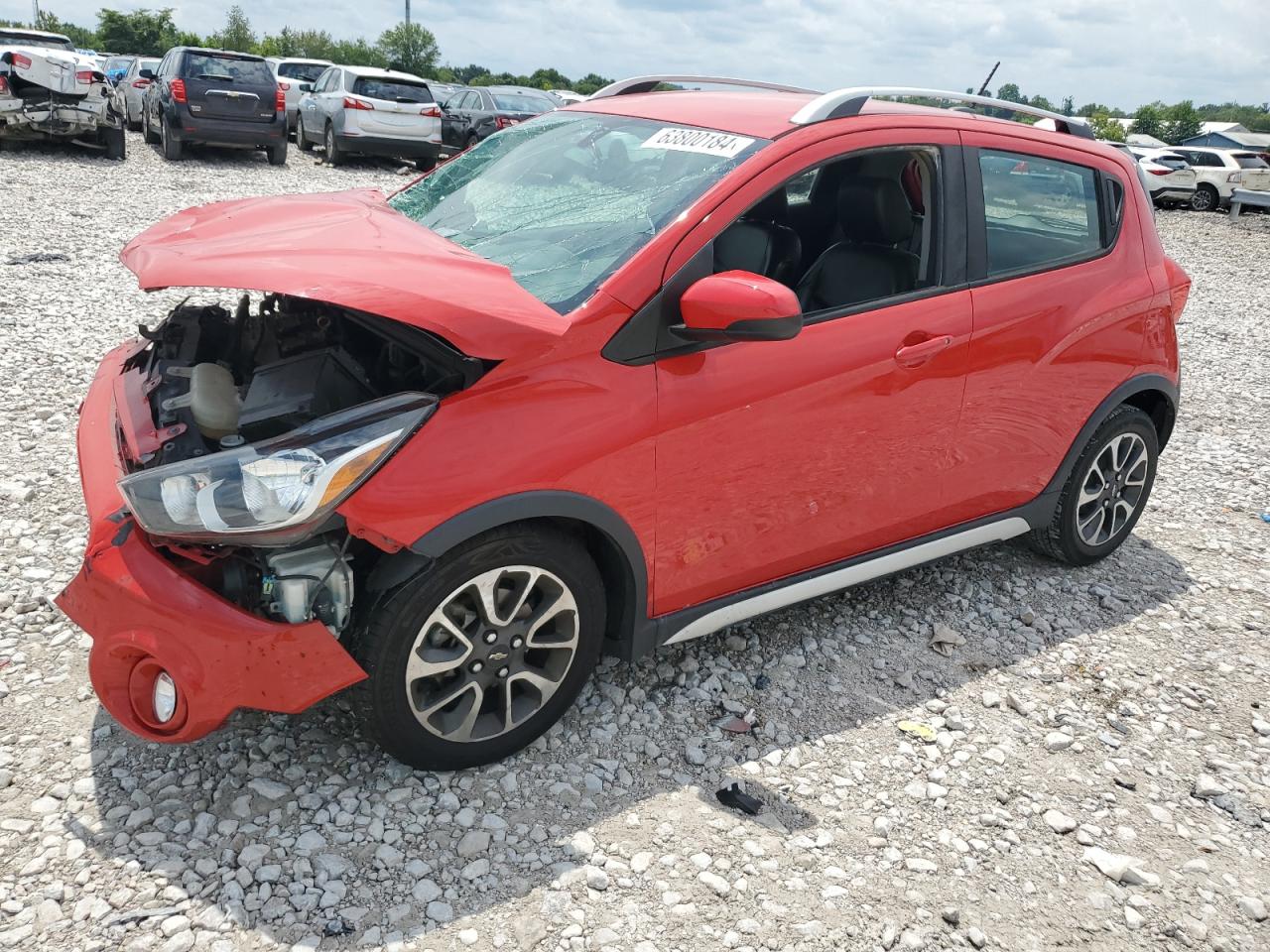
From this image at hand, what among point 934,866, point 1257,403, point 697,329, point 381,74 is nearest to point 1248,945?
point 934,866

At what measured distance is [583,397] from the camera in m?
2.84

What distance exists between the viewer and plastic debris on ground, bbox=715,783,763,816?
3.05 m

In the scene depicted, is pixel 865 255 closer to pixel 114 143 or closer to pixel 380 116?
pixel 114 143

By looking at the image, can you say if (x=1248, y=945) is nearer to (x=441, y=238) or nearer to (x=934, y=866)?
(x=934, y=866)

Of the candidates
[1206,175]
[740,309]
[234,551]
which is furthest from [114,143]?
[1206,175]

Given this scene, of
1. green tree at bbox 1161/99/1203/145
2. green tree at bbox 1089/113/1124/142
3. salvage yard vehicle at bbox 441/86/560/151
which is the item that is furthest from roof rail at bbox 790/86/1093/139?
green tree at bbox 1161/99/1203/145

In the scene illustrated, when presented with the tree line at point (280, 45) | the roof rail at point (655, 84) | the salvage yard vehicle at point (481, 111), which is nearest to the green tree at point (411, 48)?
the tree line at point (280, 45)

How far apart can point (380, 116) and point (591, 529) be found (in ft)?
51.5

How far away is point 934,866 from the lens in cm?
290

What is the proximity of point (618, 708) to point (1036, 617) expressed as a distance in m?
1.93

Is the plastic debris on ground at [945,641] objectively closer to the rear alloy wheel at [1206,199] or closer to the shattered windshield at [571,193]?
the shattered windshield at [571,193]

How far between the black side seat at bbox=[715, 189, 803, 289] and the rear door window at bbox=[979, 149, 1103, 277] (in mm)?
702

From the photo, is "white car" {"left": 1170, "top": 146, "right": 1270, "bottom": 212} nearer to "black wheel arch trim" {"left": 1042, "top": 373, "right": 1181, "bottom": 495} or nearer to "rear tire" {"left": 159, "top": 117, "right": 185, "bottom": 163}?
"rear tire" {"left": 159, "top": 117, "right": 185, "bottom": 163}

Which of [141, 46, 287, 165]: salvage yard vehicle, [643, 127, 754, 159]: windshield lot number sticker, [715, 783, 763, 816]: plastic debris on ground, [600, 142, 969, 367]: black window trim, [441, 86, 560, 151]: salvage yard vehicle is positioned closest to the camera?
[600, 142, 969, 367]: black window trim
